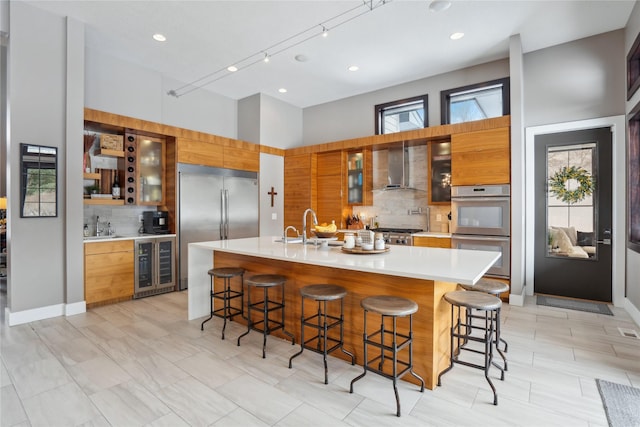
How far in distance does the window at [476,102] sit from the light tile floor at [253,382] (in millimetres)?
3138

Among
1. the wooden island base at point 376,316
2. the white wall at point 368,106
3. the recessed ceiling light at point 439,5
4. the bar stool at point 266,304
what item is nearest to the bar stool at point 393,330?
the wooden island base at point 376,316

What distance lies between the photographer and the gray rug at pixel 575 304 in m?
3.81

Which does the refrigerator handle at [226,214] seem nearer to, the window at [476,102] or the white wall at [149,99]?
the white wall at [149,99]

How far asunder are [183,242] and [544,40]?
574 cm

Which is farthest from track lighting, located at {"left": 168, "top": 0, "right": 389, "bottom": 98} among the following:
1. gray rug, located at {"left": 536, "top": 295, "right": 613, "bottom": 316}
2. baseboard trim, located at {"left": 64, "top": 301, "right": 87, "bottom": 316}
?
gray rug, located at {"left": 536, "top": 295, "right": 613, "bottom": 316}

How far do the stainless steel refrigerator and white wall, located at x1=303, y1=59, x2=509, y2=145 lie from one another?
1.83m

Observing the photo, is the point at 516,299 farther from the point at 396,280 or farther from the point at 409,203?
the point at 396,280

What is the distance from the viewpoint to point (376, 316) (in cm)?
245

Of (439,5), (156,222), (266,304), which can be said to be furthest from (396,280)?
Result: (156,222)

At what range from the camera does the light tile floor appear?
191 cm

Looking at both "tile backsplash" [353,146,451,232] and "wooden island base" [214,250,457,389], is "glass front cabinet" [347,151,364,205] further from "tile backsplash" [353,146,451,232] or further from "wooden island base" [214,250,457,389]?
"wooden island base" [214,250,457,389]

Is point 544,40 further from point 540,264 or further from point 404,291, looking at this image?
point 404,291

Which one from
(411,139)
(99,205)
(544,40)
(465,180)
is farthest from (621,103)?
(99,205)

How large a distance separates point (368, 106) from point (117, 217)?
4646 millimetres
